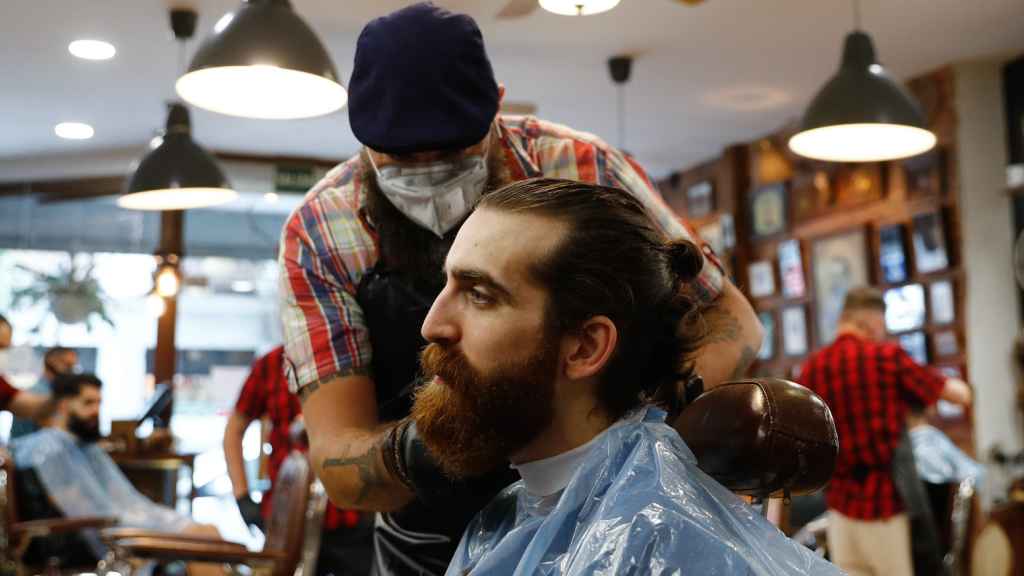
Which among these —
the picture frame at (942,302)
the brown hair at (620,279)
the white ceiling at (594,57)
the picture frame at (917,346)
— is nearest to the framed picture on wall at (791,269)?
the white ceiling at (594,57)

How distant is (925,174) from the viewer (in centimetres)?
601

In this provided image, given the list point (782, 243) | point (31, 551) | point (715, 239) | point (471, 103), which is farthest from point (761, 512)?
point (715, 239)

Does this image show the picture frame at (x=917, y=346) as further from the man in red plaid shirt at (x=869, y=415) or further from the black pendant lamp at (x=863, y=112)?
the black pendant lamp at (x=863, y=112)

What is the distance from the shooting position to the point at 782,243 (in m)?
7.28

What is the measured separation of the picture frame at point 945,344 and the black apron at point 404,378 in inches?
193

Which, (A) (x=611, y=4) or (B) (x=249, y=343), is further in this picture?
(B) (x=249, y=343)

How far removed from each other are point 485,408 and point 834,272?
A: 5984mm

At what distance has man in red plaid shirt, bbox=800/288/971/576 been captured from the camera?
4160mm

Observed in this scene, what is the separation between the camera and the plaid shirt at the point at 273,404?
13.3 ft

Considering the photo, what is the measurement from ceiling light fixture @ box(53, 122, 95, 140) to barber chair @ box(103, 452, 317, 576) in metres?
4.54

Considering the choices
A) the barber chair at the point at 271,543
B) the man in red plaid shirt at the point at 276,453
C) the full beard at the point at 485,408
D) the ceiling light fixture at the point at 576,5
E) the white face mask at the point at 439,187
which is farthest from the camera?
the man in red plaid shirt at the point at 276,453

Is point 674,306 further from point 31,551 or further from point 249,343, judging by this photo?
point 249,343

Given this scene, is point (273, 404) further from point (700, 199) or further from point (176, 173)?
point (700, 199)

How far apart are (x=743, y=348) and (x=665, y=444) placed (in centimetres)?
44
